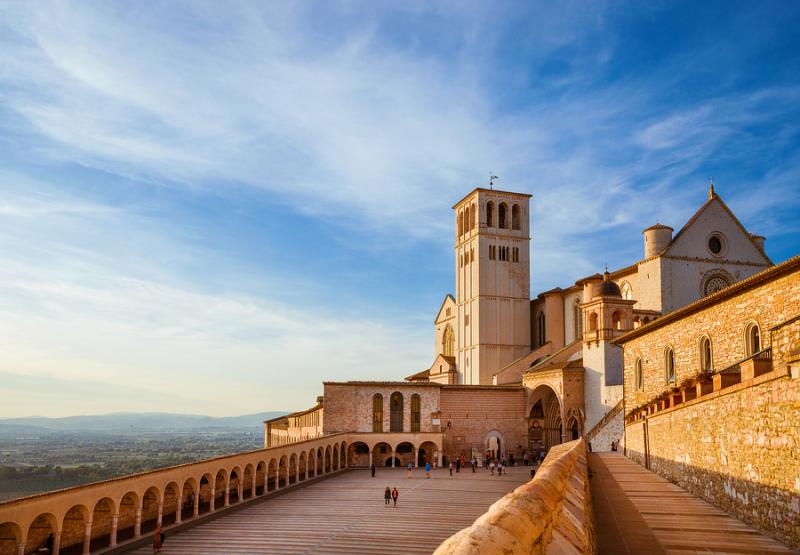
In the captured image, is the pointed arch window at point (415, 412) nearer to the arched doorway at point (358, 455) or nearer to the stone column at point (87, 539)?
the arched doorway at point (358, 455)

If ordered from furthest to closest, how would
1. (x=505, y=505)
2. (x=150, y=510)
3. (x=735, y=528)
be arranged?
(x=150, y=510), (x=735, y=528), (x=505, y=505)

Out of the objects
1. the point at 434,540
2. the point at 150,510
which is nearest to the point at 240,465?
the point at 150,510

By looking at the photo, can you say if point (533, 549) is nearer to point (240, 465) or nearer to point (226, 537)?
point (226, 537)

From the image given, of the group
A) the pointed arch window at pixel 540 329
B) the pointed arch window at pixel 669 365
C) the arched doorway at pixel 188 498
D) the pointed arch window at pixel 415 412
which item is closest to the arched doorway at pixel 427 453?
the pointed arch window at pixel 415 412

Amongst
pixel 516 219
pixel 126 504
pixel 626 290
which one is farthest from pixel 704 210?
pixel 126 504

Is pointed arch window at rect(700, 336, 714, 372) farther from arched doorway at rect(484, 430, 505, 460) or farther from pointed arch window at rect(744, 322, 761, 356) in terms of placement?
arched doorway at rect(484, 430, 505, 460)

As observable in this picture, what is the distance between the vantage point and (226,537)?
23734 mm

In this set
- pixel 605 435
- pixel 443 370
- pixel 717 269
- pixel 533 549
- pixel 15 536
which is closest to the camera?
pixel 533 549

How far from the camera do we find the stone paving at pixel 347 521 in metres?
22.0

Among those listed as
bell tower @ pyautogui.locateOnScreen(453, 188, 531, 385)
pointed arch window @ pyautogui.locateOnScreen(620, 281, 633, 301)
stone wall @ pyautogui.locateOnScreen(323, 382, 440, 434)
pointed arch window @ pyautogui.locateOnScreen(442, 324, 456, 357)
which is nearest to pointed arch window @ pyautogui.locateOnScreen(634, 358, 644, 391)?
pointed arch window @ pyautogui.locateOnScreen(620, 281, 633, 301)

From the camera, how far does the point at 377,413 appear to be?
4784 cm

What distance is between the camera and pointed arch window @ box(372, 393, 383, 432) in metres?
47.8

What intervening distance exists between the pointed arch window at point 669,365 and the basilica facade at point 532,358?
1010 centimetres

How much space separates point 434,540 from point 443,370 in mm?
44010
